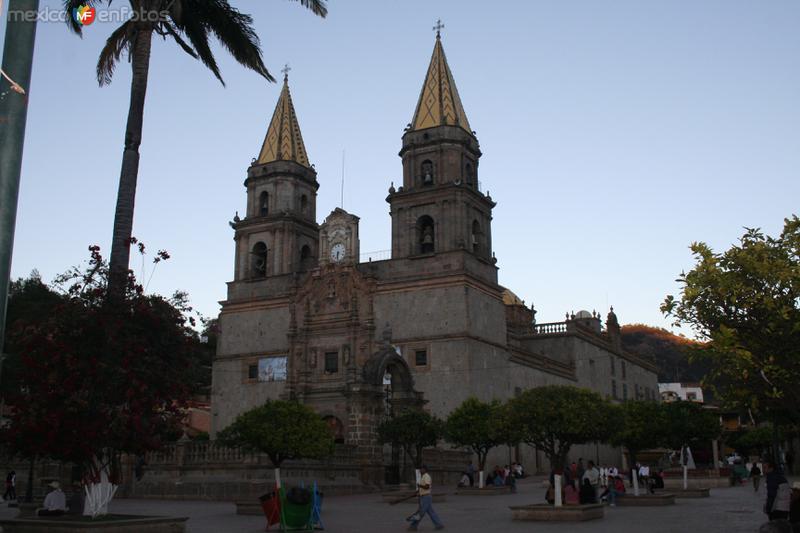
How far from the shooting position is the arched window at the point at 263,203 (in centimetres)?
5016

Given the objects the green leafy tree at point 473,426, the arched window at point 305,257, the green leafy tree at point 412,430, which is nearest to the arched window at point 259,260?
the arched window at point 305,257

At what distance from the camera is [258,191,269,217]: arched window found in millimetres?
50156

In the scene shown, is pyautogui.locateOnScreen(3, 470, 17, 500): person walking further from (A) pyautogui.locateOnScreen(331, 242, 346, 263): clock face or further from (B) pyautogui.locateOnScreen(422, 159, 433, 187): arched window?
(B) pyautogui.locateOnScreen(422, 159, 433, 187): arched window

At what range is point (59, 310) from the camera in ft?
46.6

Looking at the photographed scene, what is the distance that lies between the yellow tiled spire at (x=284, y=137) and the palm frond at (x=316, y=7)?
3186cm

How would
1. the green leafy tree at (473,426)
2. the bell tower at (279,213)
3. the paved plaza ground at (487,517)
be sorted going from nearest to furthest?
the paved plaza ground at (487,517), the green leafy tree at (473,426), the bell tower at (279,213)

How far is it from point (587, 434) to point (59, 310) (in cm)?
1459

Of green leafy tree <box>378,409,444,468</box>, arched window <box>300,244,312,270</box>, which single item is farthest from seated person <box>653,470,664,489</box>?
arched window <box>300,244,312,270</box>

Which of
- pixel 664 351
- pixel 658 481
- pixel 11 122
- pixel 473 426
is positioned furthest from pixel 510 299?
pixel 664 351

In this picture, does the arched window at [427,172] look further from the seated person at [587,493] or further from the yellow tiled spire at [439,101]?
the seated person at [587,493]

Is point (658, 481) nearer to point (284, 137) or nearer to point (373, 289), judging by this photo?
point (373, 289)

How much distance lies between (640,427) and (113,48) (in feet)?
62.8

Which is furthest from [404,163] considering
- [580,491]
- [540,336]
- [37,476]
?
[580,491]

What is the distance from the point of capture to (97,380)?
1401 cm
